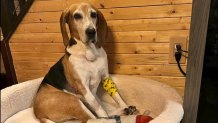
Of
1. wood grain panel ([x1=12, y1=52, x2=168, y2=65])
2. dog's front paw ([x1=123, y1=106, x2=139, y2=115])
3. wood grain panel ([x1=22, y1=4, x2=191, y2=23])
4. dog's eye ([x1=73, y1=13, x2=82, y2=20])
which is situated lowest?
dog's front paw ([x1=123, y1=106, x2=139, y2=115])

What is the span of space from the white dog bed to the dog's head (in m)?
0.36

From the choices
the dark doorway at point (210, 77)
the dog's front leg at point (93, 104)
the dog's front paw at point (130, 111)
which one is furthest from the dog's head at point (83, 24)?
the dark doorway at point (210, 77)

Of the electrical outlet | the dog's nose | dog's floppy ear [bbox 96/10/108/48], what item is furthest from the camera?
the electrical outlet

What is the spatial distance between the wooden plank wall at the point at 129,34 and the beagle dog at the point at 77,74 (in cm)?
19

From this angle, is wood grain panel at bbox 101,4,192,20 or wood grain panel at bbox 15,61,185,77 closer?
wood grain panel at bbox 101,4,192,20

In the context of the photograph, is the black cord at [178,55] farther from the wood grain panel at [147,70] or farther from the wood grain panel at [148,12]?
the wood grain panel at [148,12]

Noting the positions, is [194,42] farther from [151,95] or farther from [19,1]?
[19,1]

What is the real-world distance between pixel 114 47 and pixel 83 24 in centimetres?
38

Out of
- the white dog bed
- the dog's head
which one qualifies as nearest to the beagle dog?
the dog's head

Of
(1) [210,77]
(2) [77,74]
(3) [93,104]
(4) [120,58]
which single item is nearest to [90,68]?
(2) [77,74]

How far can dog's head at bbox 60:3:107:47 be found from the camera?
44.9 inches

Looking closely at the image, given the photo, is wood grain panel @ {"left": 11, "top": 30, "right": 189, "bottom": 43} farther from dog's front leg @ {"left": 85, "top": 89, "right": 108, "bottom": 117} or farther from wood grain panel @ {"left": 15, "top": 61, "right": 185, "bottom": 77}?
dog's front leg @ {"left": 85, "top": 89, "right": 108, "bottom": 117}

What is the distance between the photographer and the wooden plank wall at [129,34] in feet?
4.33

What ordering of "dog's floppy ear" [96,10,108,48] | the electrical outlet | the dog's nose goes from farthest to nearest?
the electrical outlet → "dog's floppy ear" [96,10,108,48] → the dog's nose
